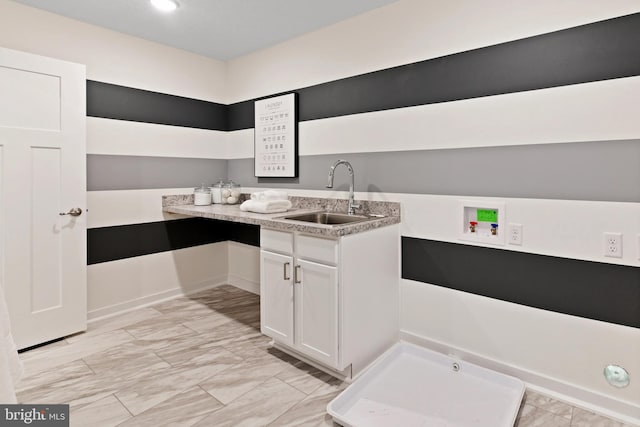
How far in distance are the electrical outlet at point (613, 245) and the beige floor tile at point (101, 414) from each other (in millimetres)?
2485

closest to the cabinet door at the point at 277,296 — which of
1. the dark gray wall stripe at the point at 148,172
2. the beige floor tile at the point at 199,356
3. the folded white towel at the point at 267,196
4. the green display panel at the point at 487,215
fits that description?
the beige floor tile at the point at 199,356

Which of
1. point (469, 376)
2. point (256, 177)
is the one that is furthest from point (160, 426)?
point (256, 177)

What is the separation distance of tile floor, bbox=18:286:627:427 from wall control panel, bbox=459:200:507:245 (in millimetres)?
876

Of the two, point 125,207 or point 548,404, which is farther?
point 125,207

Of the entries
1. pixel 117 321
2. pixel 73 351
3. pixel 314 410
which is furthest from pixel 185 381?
pixel 117 321

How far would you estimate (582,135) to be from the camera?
69.6 inches

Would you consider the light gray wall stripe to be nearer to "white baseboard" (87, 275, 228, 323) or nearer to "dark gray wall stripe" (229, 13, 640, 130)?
"dark gray wall stripe" (229, 13, 640, 130)

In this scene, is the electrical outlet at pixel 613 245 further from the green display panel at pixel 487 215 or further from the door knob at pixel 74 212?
the door knob at pixel 74 212

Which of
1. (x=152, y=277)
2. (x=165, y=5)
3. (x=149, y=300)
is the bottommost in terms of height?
(x=149, y=300)

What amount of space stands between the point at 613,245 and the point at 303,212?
6.08 ft

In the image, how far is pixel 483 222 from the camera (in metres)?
2.12

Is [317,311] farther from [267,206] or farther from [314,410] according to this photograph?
[267,206]

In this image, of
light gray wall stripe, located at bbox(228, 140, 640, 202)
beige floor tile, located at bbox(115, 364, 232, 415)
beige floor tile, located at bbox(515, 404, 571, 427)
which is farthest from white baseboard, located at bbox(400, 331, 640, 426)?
beige floor tile, located at bbox(115, 364, 232, 415)

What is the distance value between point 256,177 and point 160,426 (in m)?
2.31
